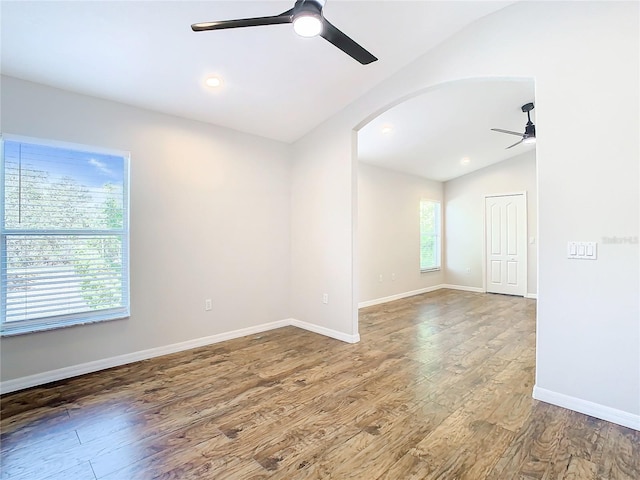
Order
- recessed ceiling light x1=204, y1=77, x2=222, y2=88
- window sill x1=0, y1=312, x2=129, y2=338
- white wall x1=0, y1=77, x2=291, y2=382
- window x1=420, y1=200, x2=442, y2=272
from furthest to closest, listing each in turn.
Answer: window x1=420, y1=200, x2=442, y2=272 → recessed ceiling light x1=204, y1=77, x2=222, y2=88 → white wall x1=0, y1=77, x2=291, y2=382 → window sill x1=0, y1=312, x2=129, y2=338

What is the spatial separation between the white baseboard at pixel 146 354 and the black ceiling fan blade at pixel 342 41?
2.97 m

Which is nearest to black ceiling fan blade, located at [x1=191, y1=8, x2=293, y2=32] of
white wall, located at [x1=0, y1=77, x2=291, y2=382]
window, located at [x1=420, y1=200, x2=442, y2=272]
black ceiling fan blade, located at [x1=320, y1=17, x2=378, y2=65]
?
black ceiling fan blade, located at [x1=320, y1=17, x2=378, y2=65]

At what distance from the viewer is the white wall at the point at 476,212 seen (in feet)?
21.6

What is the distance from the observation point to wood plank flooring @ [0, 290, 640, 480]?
175 cm

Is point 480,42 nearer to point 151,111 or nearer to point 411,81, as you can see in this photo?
point 411,81

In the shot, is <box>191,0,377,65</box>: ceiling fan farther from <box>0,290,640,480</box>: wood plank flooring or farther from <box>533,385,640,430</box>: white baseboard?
<box>533,385,640,430</box>: white baseboard

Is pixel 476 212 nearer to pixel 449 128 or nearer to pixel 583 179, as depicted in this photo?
pixel 449 128

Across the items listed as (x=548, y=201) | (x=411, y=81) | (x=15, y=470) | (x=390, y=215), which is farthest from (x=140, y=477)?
(x=390, y=215)

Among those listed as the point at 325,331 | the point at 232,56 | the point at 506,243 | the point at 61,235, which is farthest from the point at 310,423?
the point at 506,243

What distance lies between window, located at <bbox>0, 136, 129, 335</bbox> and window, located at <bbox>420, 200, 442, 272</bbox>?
6.02 metres

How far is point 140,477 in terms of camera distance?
5.53ft

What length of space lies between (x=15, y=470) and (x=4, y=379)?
1257 millimetres

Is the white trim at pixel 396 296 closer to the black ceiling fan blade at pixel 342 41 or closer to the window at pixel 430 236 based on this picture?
the window at pixel 430 236

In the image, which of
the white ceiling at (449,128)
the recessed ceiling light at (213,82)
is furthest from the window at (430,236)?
the recessed ceiling light at (213,82)
